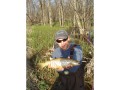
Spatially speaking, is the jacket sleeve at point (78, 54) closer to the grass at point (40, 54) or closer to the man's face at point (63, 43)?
the man's face at point (63, 43)

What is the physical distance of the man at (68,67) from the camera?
2828 mm

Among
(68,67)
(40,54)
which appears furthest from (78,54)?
(40,54)

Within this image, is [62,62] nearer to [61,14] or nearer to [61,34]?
[61,34]

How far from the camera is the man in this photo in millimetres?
2828

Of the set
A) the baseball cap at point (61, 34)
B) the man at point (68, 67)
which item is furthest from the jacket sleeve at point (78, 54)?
the baseball cap at point (61, 34)

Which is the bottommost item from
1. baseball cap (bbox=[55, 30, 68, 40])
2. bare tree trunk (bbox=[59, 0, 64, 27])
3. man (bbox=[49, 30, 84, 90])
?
man (bbox=[49, 30, 84, 90])

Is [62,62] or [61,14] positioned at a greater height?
[61,14]

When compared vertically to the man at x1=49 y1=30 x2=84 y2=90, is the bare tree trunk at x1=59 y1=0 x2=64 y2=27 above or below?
above

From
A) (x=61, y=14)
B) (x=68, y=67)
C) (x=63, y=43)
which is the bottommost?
(x=68, y=67)

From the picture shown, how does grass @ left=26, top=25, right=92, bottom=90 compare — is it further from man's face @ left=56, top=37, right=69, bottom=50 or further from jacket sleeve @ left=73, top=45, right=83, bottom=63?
jacket sleeve @ left=73, top=45, right=83, bottom=63

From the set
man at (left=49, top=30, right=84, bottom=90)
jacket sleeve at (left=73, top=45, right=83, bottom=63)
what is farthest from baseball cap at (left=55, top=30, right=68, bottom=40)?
jacket sleeve at (left=73, top=45, right=83, bottom=63)

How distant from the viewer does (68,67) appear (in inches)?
111
